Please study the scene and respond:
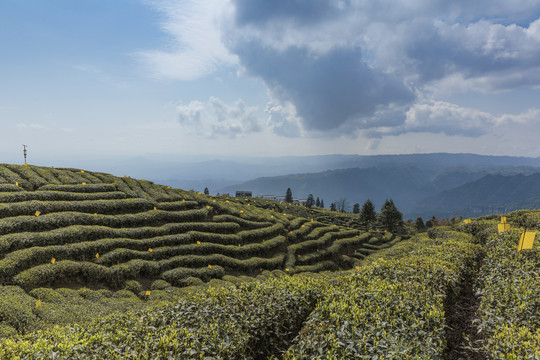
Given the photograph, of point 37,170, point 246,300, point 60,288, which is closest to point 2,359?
point 246,300

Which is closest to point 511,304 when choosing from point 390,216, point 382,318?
point 382,318

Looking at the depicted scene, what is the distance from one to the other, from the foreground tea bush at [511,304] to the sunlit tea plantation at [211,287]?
4 centimetres

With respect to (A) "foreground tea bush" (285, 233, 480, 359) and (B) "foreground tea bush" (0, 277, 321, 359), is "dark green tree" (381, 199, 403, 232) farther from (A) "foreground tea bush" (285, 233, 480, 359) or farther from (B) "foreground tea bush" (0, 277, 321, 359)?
(B) "foreground tea bush" (0, 277, 321, 359)

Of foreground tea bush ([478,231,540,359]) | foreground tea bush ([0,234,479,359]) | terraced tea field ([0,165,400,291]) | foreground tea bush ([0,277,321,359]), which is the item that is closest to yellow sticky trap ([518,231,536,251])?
foreground tea bush ([478,231,540,359])

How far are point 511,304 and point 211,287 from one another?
7.56 metres

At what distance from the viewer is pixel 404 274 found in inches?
333

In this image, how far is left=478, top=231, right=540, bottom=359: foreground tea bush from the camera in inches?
190

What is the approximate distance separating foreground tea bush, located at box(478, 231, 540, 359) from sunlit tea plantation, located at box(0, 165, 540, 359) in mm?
36

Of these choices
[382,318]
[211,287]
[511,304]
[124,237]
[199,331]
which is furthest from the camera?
[124,237]

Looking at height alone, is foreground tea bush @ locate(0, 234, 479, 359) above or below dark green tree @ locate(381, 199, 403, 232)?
above

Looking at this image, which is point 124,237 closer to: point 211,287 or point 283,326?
point 211,287

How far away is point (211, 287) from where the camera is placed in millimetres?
7871

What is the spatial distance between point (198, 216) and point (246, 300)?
17.7 meters

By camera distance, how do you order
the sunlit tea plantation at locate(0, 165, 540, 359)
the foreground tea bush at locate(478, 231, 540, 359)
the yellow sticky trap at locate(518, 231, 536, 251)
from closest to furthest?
the foreground tea bush at locate(478, 231, 540, 359), the sunlit tea plantation at locate(0, 165, 540, 359), the yellow sticky trap at locate(518, 231, 536, 251)
